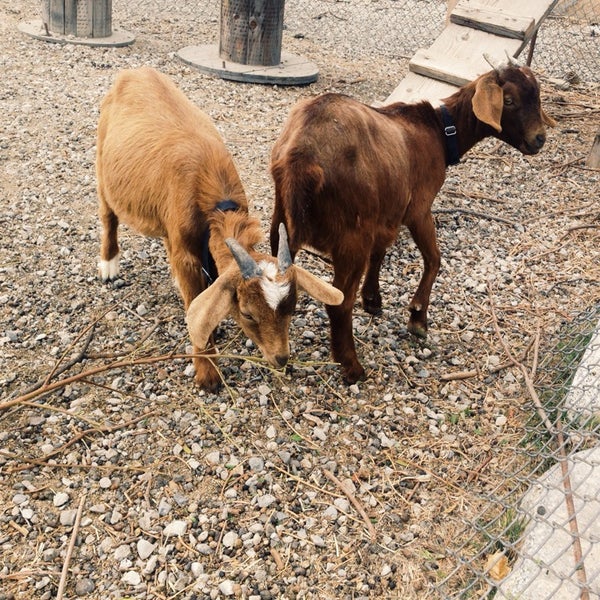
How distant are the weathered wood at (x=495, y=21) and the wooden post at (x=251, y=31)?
2.54 m

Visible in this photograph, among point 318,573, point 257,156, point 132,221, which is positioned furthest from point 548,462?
point 257,156

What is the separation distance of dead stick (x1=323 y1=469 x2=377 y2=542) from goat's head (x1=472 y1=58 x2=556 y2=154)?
7.92ft

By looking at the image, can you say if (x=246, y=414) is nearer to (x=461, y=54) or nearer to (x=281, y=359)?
(x=281, y=359)

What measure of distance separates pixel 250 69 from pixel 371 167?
5368 millimetres

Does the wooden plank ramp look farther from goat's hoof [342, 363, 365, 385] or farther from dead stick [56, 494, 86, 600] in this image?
dead stick [56, 494, 86, 600]

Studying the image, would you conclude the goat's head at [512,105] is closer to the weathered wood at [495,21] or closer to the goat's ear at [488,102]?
the goat's ear at [488,102]

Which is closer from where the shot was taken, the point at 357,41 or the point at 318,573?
the point at 318,573

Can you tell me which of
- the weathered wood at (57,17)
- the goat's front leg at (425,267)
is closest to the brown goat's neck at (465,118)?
the goat's front leg at (425,267)

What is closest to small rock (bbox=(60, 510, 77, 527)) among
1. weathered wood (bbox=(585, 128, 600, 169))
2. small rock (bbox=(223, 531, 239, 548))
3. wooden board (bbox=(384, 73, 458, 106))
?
small rock (bbox=(223, 531, 239, 548))

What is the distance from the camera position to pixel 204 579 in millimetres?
2746

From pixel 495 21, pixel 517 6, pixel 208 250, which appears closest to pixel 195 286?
pixel 208 250

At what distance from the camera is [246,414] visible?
11.8ft

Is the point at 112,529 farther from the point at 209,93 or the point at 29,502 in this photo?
the point at 209,93

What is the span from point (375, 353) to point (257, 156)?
2.99 meters
